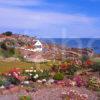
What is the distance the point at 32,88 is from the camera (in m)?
14.8

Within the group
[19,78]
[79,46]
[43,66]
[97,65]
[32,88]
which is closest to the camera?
[32,88]

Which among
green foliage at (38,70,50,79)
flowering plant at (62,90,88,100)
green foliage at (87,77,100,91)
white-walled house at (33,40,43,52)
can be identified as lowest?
flowering plant at (62,90,88,100)

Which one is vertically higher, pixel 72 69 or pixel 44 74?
pixel 72 69

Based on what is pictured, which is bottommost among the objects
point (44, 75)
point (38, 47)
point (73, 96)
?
point (73, 96)

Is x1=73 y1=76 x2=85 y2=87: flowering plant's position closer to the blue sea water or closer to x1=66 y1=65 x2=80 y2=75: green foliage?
x1=66 y1=65 x2=80 y2=75: green foliage

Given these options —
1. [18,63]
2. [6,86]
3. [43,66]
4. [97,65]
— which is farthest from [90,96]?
[18,63]

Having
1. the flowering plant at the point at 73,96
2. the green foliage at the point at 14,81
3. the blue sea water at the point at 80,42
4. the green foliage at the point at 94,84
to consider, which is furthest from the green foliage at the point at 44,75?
the blue sea water at the point at 80,42

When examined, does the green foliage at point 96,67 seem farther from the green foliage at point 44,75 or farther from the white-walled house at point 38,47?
the white-walled house at point 38,47

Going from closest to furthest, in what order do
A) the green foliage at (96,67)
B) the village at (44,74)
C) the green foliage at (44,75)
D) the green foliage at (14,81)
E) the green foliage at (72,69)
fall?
A: 1. the village at (44,74)
2. the green foliage at (14,81)
3. the green foliage at (44,75)
4. the green foliage at (72,69)
5. the green foliage at (96,67)

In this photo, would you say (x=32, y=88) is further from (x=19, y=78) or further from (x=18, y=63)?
(x=18, y=63)

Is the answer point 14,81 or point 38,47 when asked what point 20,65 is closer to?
point 14,81

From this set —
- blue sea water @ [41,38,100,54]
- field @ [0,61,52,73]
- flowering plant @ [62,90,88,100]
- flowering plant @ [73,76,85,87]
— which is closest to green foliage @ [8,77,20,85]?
flowering plant @ [73,76,85,87]

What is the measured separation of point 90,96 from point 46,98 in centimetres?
154

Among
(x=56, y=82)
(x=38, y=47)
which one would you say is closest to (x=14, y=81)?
(x=56, y=82)
